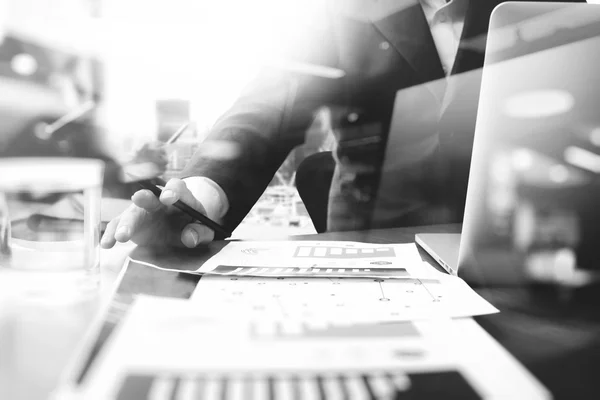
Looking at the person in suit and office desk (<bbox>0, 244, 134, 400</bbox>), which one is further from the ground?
the person in suit

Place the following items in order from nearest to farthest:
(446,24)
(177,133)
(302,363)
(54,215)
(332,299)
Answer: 1. (302,363)
2. (332,299)
3. (54,215)
4. (446,24)
5. (177,133)

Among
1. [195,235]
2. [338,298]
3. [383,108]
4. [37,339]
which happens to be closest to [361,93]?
[383,108]

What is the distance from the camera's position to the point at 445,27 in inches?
46.7

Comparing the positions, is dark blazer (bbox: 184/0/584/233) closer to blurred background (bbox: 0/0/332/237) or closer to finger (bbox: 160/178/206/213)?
finger (bbox: 160/178/206/213)

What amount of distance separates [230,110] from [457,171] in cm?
61

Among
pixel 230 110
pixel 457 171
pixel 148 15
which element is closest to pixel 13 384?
pixel 230 110

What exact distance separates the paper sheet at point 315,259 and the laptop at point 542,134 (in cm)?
11

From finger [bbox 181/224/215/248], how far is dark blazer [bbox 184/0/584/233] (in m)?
0.26

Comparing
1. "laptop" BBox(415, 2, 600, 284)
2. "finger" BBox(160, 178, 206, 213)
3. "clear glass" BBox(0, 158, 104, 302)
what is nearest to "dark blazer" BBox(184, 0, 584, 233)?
"finger" BBox(160, 178, 206, 213)

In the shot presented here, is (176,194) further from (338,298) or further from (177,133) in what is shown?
(177,133)

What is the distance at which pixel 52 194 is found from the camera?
1.39ft

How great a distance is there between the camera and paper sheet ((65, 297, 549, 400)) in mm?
202

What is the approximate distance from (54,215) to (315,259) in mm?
279

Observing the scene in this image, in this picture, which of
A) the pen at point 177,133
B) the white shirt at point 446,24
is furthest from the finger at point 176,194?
the pen at point 177,133
